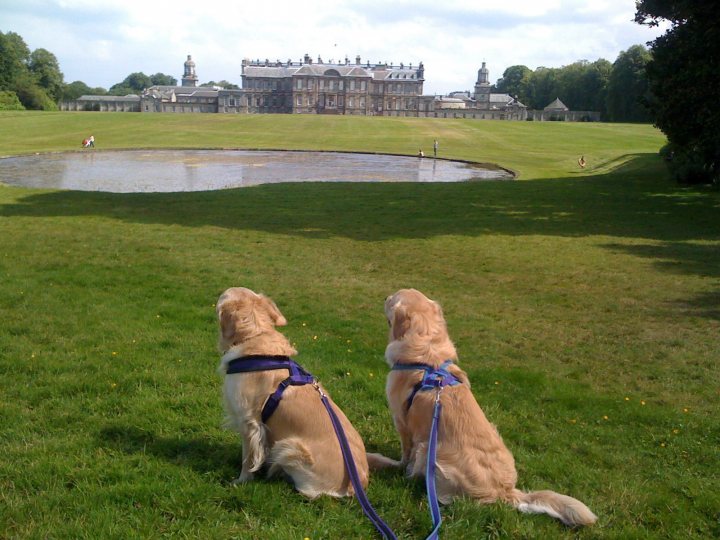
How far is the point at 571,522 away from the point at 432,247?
11.3 meters

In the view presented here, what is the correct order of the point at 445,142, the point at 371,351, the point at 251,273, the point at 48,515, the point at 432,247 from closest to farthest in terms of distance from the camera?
the point at 48,515 < the point at 371,351 < the point at 251,273 < the point at 432,247 < the point at 445,142

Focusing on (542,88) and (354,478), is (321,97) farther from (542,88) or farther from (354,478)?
(354,478)

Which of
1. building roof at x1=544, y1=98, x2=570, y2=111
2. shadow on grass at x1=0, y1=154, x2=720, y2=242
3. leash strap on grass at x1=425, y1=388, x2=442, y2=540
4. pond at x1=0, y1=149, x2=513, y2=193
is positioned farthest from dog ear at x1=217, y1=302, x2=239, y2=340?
building roof at x1=544, y1=98, x2=570, y2=111

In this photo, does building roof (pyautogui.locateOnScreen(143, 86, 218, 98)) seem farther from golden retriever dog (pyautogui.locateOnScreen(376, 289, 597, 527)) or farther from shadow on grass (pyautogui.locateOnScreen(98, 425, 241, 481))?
golden retriever dog (pyautogui.locateOnScreen(376, 289, 597, 527))

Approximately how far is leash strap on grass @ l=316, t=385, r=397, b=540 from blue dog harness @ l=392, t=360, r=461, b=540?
1.03 ft

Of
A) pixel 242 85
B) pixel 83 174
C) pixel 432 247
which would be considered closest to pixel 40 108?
pixel 242 85

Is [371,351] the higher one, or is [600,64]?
[600,64]

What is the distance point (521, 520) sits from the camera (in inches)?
162

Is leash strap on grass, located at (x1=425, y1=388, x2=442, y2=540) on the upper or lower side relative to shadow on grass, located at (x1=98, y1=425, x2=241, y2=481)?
upper

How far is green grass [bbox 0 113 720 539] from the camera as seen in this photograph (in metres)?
4.29

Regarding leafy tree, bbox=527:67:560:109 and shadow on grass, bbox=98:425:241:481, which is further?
leafy tree, bbox=527:67:560:109

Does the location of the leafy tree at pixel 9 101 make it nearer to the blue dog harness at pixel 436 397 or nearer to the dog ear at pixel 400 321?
the dog ear at pixel 400 321

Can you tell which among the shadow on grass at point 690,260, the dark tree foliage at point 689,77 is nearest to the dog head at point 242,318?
the shadow on grass at point 690,260

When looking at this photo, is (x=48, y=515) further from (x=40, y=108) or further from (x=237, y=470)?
(x=40, y=108)
